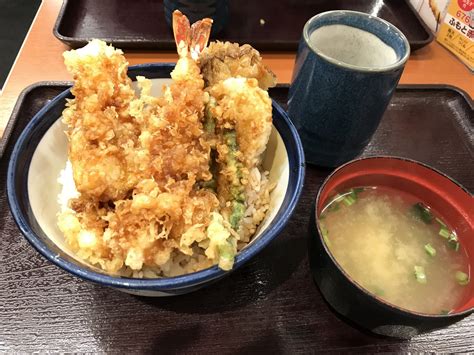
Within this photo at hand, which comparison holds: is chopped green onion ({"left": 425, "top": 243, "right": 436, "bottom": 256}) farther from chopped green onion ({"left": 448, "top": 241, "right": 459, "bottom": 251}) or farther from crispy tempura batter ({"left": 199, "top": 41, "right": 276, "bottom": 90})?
crispy tempura batter ({"left": 199, "top": 41, "right": 276, "bottom": 90})

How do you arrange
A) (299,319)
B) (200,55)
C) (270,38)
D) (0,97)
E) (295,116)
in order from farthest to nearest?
1. (270,38)
2. (0,97)
3. (295,116)
4. (200,55)
5. (299,319)

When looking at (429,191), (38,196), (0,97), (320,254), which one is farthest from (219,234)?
(0,97)

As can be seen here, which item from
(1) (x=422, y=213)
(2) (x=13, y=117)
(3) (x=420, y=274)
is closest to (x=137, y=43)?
(2) (x=13, y=117)

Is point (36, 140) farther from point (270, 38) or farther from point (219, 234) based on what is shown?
point (270, 38)

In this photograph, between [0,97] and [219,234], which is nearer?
[219,234]

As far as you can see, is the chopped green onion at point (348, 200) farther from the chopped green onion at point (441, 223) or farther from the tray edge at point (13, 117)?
the tray edge at point (13, 117)

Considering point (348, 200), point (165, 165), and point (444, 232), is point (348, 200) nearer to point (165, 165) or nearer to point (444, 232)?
point (444, 232)

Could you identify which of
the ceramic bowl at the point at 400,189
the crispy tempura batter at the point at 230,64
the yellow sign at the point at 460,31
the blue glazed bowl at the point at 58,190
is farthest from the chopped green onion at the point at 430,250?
the yellow sign at the point at 460,31
